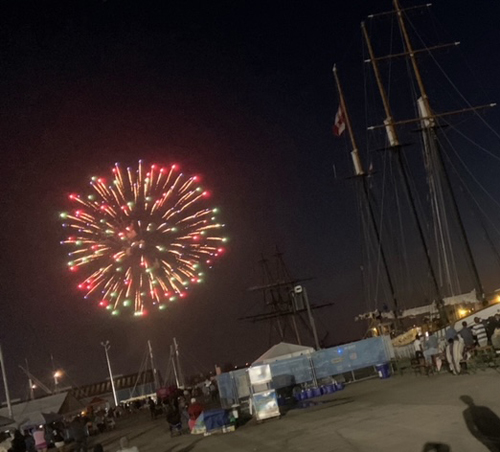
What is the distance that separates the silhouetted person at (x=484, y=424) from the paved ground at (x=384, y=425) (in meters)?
0.02

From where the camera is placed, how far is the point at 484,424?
10.3 m

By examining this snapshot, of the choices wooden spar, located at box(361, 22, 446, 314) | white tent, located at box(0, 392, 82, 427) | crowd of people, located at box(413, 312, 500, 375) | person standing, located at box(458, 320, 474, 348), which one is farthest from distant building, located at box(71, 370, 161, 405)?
person standing, located at box(458, 320, 474, 348)

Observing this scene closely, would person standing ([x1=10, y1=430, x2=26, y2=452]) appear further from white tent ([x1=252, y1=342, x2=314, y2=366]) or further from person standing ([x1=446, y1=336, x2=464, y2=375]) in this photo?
person standing ([x1=446, y1=336, x2=464, y2=375])

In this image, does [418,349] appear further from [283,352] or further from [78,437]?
[78,437]

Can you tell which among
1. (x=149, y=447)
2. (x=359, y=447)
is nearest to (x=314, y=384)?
(x=149, y=447)

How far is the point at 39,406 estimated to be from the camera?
4322cm

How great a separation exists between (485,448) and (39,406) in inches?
1587

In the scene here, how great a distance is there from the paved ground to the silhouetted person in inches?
0.7

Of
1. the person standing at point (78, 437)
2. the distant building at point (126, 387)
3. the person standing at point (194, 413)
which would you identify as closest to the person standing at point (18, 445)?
the person standing at point (78, 437)

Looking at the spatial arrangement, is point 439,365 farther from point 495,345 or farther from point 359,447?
point 359,447

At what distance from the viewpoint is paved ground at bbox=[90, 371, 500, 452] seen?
10484 millimetres

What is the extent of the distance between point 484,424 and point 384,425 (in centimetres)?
307

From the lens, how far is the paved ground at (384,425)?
1048 centimetres

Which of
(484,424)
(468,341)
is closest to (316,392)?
(468,341)
